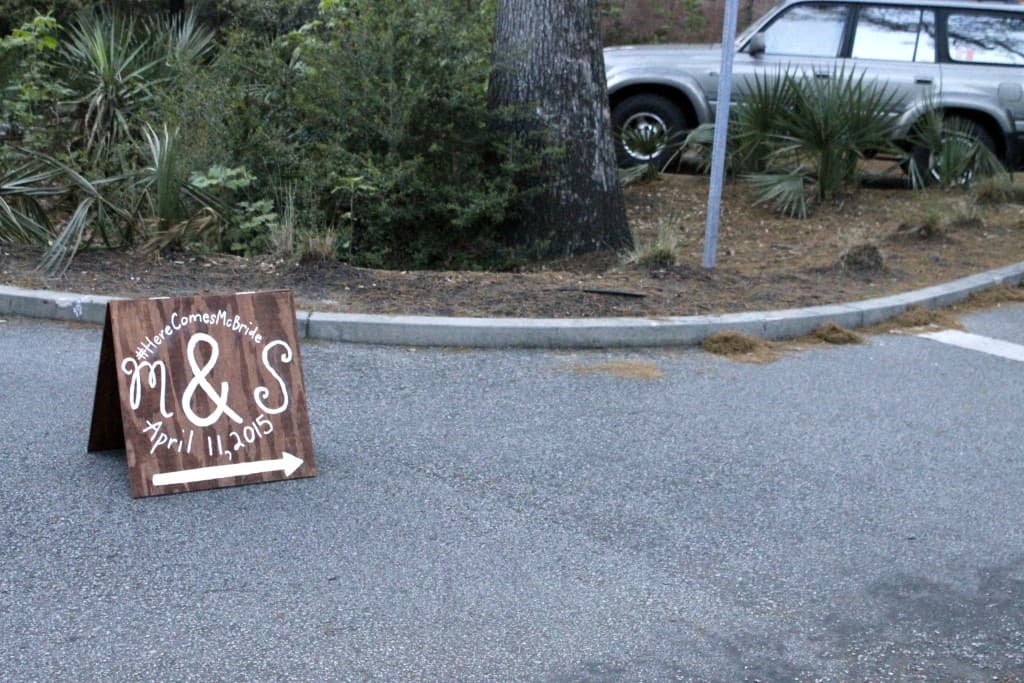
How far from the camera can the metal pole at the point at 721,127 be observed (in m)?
7.81

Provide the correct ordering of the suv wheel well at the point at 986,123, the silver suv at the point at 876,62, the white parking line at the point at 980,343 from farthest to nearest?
the suv wheel well at the point at 986,123 → the silver suv at the point at 876,62 → the white parking line at the point at 980,343

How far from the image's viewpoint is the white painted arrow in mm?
4621

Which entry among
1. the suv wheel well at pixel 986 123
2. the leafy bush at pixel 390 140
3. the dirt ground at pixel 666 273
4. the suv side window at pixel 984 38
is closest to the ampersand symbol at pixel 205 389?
the dirt ground at pixel 666 273

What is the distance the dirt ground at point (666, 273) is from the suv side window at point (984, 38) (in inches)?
82.9

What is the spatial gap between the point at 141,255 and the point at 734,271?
3993mm

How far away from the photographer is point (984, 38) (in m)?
12.3

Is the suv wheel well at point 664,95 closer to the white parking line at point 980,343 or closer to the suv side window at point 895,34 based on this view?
the suv side window at point 895,34

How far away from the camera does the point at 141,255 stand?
819 cm

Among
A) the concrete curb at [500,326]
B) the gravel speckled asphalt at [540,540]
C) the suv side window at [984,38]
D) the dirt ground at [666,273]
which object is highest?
the suv side window at [984,38]

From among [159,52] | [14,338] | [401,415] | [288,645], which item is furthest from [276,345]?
[159,52]

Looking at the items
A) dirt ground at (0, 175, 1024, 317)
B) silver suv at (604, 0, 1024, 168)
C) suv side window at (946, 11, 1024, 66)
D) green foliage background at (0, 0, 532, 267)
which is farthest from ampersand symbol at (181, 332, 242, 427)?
suv side window at (946, 11, 1024, 66)

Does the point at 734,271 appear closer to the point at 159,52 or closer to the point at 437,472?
the point at 437,472

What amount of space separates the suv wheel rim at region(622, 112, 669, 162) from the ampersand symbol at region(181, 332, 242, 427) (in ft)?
24.6

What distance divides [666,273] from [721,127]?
1.00 meters
